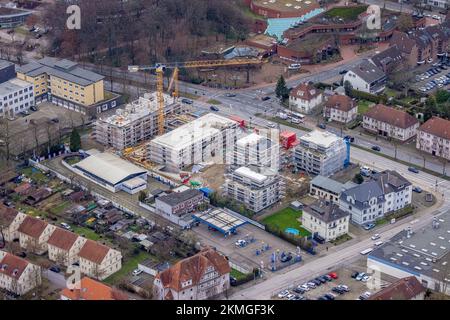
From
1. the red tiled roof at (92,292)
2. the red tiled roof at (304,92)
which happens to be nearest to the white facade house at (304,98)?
the red tiled roof at (304,92)

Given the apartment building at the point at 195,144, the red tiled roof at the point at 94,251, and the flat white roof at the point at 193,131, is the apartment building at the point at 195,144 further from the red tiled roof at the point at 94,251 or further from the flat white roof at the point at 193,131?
the red tiled roof at the point at 94,251

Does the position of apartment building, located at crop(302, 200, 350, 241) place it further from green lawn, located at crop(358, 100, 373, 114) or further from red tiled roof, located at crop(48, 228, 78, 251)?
green lawn, located at crop(358, 100, 373, 114)

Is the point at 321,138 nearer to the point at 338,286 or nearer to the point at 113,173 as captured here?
the point at 113,173

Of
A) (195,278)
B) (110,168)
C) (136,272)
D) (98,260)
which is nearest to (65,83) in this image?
(110,168)

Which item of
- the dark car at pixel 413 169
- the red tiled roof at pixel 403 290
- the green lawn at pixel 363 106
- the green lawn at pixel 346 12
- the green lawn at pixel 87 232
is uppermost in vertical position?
Answer: the green lawn at pixel 346 12

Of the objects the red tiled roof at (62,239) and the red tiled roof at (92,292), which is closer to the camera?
the red tiled roof at (92,292)

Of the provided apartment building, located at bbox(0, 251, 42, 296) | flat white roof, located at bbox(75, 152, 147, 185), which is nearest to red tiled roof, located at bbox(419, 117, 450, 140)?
flat white roof, located at bbox(75, 152, 147, 185)

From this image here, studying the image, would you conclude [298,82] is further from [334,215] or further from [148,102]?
[334,215]

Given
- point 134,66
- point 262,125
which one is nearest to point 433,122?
point 262,125
